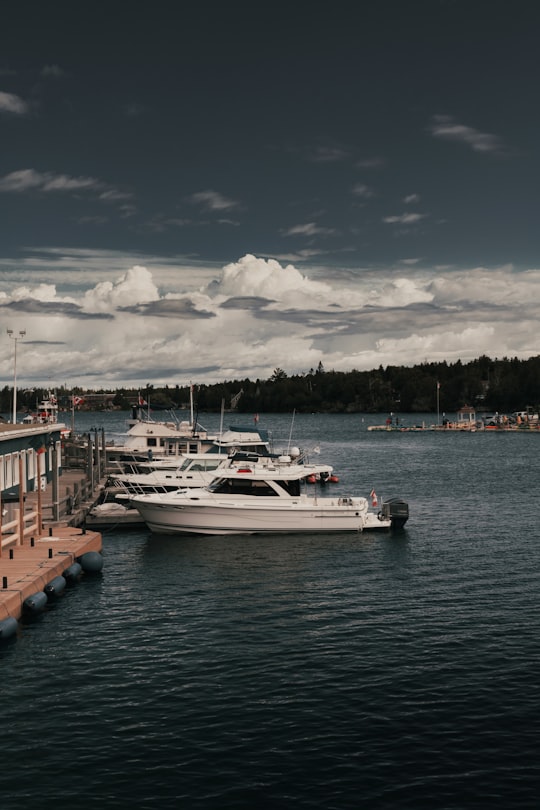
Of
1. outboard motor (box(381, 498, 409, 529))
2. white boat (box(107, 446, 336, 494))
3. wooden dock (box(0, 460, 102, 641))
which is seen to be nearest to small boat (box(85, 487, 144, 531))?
wooden dock (box(0, 460, 102, 641))

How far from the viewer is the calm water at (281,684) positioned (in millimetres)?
15703

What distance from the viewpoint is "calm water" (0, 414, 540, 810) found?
51.5 ft

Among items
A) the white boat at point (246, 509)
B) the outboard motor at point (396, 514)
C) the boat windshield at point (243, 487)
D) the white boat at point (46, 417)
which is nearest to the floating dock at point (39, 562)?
the white boat at point (246, 509)

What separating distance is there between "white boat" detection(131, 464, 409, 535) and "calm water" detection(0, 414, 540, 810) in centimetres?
301

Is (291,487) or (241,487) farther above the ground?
(241,487)

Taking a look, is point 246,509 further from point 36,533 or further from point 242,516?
point 36,533

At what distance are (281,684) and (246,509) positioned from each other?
2183 cm

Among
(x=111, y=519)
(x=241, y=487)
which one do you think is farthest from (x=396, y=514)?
(x=111, y=519)

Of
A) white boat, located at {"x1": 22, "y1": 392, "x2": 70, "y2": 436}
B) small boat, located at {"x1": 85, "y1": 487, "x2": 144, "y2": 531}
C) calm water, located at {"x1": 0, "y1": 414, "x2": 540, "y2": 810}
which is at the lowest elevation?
calm water, located at {"x1": 0, "y1": 414, "x2": 540, "y2": 810}

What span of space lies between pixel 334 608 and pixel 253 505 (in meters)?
14.5

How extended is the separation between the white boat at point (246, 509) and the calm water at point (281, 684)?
3.01 metres

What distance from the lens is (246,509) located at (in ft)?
140

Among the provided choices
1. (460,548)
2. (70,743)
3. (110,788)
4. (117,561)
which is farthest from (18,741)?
(460,548)

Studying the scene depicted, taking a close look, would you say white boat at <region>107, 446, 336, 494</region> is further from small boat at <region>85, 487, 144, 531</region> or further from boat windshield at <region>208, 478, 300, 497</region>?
boat windshield at <region>208, 478, 300, 497</region>
